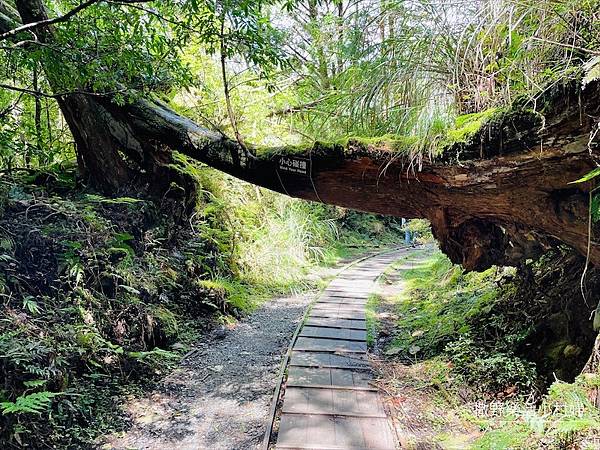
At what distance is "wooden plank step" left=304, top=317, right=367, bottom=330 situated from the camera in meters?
6.17

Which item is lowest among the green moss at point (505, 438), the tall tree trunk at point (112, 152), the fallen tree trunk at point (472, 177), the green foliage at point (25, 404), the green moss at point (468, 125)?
the green moss at point (505, 438)

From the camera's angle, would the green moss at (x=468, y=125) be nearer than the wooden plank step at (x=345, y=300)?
Yes

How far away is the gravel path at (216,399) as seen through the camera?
3.34 metres

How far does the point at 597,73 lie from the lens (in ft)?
7.88

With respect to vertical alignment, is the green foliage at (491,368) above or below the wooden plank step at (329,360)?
above

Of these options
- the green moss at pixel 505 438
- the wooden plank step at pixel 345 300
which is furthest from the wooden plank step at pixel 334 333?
the green moss at pixel 505 438

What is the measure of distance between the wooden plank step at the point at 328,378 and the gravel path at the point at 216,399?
10.7 inches

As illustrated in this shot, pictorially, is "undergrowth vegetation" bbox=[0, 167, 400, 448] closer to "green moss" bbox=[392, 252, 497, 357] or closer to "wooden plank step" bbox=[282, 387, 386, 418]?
"wooden plank step" bbox=[282, 387, 386, 418]

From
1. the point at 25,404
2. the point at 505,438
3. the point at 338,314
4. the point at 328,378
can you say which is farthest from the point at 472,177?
the point at 338,314

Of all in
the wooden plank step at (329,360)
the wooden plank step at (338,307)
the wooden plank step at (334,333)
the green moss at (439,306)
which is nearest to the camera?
the wooden plank step at (329,360)

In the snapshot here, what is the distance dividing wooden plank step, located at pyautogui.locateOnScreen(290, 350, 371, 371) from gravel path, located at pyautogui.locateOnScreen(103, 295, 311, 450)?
0.88 ft

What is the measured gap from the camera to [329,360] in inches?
192

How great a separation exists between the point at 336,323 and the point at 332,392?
2.32 m

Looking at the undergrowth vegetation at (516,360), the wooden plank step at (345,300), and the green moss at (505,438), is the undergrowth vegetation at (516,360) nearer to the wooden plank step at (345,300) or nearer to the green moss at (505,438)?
the green moss at (505,438)
